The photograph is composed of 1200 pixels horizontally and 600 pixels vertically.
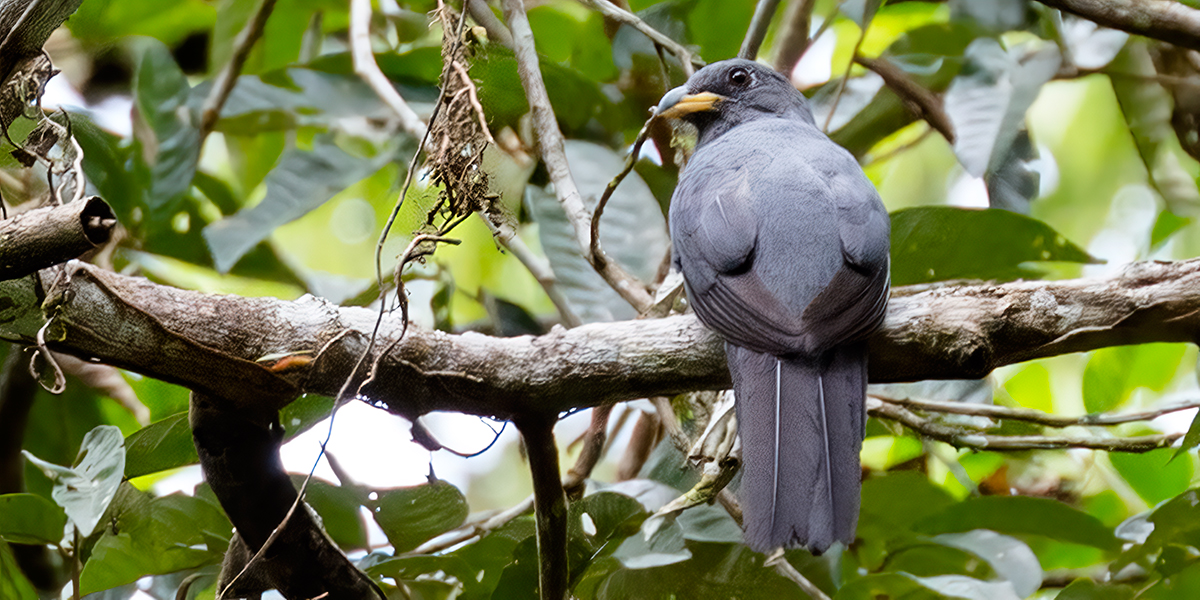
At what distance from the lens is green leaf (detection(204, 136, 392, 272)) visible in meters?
3.00

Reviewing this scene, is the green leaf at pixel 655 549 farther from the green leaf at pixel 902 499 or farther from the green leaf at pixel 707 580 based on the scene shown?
the green leaf at pixel 902 499

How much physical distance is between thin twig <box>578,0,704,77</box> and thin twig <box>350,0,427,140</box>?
0.42m

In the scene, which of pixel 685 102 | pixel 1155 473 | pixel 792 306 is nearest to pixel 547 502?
pixel 792 306

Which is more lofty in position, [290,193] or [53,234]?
[53,234]

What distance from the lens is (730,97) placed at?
3178 millimetres

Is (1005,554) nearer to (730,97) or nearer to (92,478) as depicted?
(730,97)

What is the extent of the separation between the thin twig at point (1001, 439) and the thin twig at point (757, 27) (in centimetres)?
129

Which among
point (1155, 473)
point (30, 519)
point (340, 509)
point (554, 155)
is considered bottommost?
point (1155, 473)

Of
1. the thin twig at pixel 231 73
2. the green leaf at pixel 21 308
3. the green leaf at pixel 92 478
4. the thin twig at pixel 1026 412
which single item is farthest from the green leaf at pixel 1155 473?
the thin twig at pixel 231 73

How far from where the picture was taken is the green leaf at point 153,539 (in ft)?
7.62

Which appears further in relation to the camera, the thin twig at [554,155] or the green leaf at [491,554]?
the thin twig at [554,155]

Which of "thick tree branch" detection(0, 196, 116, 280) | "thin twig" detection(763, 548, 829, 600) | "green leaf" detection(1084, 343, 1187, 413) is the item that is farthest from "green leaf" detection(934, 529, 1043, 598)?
"thick tree branch" detection(0, 196, 116, 280)

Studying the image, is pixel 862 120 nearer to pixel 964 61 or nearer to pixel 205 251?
pixel 964 61

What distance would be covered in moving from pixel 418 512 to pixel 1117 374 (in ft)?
7.68
